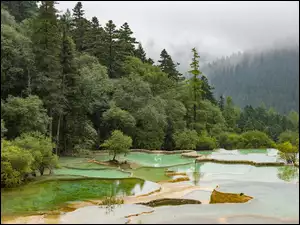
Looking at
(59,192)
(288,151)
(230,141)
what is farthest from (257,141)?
(59,192)

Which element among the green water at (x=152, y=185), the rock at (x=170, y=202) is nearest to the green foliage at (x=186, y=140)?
the green water at (x=152, y=185)

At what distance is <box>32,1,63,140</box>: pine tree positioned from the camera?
2348 centimetres

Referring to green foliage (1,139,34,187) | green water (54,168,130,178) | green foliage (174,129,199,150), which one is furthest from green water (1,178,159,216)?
green foliage (174,129,199,150)

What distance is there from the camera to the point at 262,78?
107938 mm

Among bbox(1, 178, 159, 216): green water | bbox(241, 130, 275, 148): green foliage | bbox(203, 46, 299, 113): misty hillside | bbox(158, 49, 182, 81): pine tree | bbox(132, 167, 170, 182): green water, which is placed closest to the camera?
bbox(1, 178, 159, 216): green water

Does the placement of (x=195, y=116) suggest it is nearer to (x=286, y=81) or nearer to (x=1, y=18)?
(x=1, y=18)

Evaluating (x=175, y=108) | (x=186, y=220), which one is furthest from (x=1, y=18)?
(x=175, y=108)

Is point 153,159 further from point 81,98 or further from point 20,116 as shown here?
point 20,116

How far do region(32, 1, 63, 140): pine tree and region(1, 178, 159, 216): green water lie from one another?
28.6ft

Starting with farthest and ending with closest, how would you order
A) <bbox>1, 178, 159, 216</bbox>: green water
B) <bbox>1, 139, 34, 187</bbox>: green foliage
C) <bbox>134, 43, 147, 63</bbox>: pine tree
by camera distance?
<bbox>134, 43, 147, 63</bbox>: pine tree, <bbox>1, 139, 34, 187</bbox>: green foliage, <bbox>1, 178, 159, 216</bbox>: green water

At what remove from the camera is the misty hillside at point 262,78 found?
94.1 meters

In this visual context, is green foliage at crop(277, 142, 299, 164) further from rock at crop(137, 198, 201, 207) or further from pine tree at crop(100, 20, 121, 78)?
pine tree at crop(100, 20, 121, 78)

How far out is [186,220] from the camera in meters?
9.34

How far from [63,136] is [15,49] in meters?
9.12
